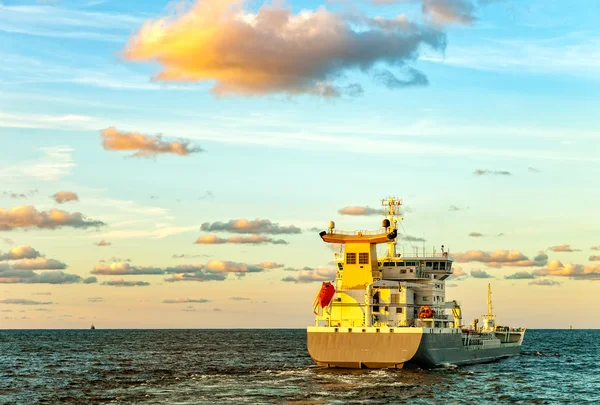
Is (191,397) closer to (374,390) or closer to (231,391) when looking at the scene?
(231,391)

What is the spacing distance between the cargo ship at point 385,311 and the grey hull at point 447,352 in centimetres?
8

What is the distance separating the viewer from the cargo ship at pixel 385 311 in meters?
55.3

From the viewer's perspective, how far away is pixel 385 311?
196ft

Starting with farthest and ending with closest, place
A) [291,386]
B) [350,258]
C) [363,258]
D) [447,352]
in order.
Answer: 1. [447,352]
2. [350,258]
3. [363,258]
4. [291,386]

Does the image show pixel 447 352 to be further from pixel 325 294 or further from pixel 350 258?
pixel 325 294

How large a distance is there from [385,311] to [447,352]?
6.92m

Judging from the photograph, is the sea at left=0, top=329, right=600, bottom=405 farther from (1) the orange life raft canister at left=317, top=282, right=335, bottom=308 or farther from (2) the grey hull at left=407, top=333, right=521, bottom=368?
(1) the orange life raft canister at left=317, top=282, right=335, bottom=308

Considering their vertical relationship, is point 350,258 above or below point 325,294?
above

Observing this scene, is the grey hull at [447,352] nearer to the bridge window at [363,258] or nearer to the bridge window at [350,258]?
the bridge window at [363,258]

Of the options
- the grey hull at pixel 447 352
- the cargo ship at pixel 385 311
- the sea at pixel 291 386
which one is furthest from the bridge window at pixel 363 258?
the sea at pixel 291 386

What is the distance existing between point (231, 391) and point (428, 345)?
15.8 metres

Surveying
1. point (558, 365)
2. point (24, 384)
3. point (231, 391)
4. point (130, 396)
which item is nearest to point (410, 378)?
point (231, 391)

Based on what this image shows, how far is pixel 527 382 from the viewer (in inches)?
2406

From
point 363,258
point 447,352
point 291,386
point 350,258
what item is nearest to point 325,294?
point 350,258
